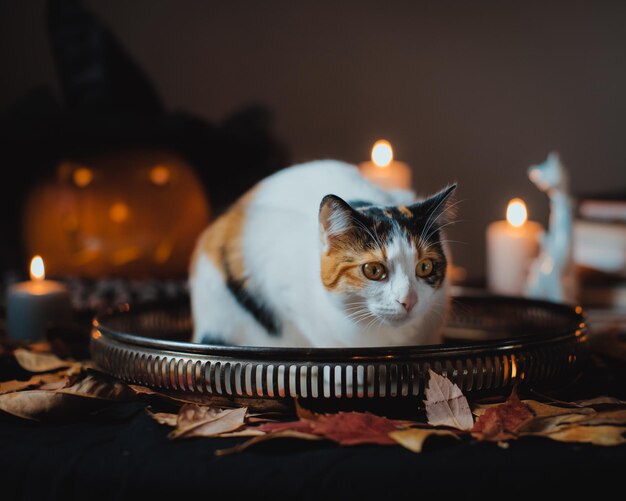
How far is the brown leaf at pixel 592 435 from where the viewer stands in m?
0.49

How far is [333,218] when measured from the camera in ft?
1.99

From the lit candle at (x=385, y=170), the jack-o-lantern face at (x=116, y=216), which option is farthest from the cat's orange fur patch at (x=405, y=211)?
the jack-o-lantern face at (x=116, y=216)

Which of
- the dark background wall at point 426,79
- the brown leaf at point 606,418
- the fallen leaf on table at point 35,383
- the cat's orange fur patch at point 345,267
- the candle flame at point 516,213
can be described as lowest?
the fallen leaf on table at point 35,383

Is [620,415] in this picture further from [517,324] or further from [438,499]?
[517,324]

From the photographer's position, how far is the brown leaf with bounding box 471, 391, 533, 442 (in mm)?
507

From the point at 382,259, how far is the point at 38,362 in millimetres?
Answer: 421

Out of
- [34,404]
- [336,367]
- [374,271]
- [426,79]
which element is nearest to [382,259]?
[374,271]

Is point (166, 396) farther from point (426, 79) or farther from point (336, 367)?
point (426, 79)

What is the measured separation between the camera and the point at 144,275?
1795 mm

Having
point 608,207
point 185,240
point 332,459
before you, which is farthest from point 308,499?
point 185,240

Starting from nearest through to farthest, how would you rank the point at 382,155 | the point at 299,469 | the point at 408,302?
the point at 299,469
the point at 408,302
the point at 382,155

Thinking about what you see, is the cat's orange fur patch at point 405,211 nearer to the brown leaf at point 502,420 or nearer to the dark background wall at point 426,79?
the brown leaf at point 502,420

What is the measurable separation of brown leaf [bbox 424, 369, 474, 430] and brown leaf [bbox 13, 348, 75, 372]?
1.42 feet

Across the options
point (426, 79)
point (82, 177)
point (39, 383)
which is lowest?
point (39, 383)
